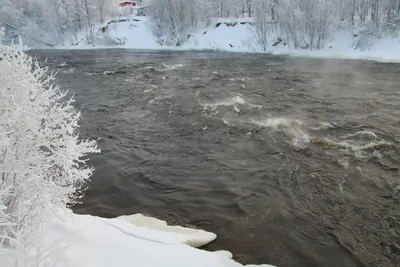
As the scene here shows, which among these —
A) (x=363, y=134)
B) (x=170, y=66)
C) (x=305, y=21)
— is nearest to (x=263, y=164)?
(x=363, y=134)

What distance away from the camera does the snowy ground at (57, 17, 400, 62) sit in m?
38.8

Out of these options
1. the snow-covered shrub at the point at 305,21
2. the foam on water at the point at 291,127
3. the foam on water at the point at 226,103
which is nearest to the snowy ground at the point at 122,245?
the foam on water at the point at 291,127

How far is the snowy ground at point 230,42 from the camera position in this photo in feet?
127

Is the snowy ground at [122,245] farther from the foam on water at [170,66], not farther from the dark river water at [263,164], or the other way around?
the foam on water at [170,66]

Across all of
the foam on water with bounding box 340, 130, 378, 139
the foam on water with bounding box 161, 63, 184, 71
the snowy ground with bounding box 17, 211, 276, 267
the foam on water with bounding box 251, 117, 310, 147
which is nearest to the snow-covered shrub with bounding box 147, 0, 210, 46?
the foam on water with bounding box 161, 63, 184, 71

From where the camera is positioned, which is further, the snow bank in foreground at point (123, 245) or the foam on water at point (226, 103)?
the foam on water at point (226, 103)

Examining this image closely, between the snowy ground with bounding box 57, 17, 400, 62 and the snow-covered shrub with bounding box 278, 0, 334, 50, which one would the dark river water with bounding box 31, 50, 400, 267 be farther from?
the snow-covered shrub with bounding box 278, 0, 334, 50

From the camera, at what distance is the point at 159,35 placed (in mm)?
62250

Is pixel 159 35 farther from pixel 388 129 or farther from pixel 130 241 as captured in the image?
pixel 130 241

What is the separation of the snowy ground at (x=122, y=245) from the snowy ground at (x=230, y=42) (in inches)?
1376

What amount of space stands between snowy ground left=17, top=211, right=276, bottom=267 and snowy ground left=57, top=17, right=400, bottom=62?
35.0m

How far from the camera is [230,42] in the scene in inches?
2076

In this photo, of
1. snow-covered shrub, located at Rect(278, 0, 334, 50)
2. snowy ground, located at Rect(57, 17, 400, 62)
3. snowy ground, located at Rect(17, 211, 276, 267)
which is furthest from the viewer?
snow-covered shrub, located at Rect(278, 0, 334, 50)

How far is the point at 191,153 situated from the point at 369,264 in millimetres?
7716
